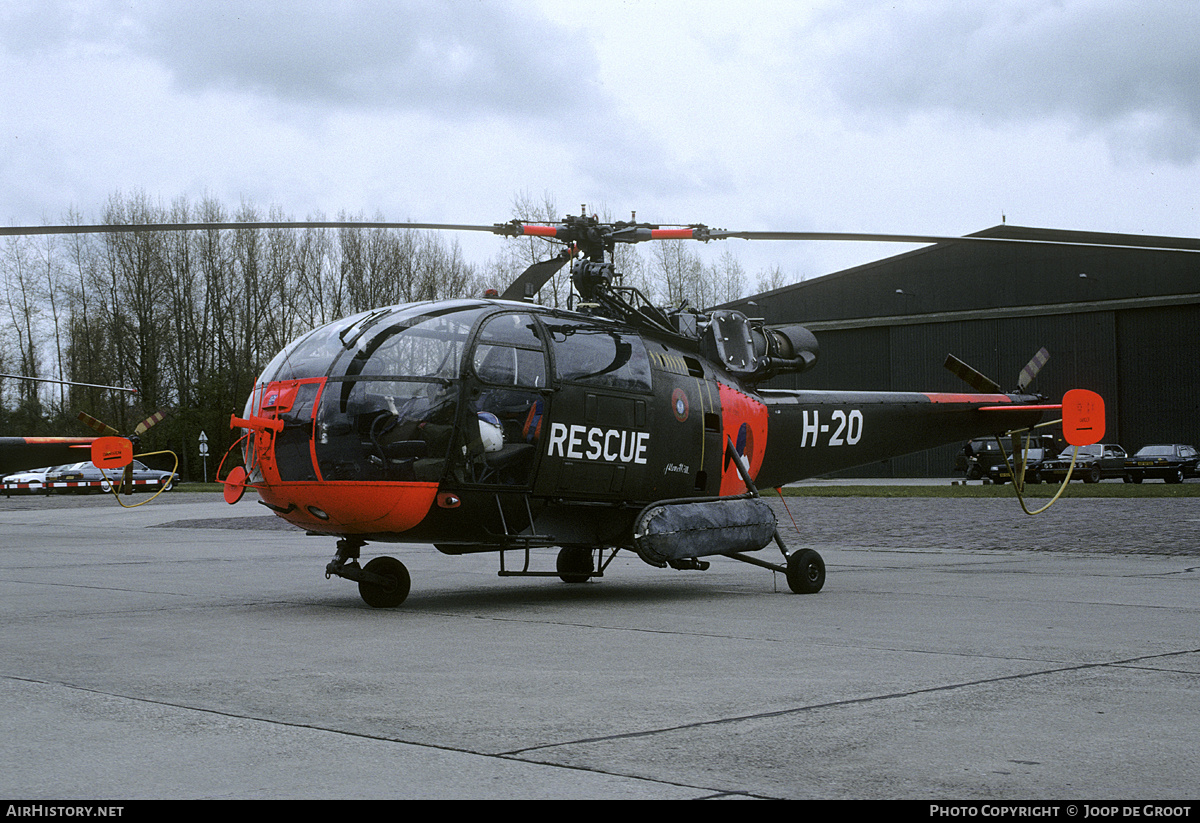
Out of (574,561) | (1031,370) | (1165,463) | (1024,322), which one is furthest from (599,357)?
(1024,322)

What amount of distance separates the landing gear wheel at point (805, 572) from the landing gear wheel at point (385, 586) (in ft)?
10.8

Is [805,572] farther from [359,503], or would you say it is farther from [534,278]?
[359,503]

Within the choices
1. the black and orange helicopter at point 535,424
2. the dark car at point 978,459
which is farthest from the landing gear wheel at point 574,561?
the dark car at point 978,459

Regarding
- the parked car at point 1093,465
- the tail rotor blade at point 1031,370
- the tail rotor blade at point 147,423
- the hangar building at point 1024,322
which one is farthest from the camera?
the hangar building at point 1024,322

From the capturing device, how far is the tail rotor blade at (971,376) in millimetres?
12719

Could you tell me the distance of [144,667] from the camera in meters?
6.19

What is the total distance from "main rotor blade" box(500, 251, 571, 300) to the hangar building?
101 ft

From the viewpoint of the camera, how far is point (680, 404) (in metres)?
10.4

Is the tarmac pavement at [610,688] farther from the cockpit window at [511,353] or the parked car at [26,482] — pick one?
the parked car at [26,482]

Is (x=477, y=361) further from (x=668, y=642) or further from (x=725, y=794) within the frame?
(x=725, y=794)

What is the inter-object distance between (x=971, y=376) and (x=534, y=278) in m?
5.36

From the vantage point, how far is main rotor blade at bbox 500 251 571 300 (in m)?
10.4

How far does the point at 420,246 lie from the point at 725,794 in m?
56.9

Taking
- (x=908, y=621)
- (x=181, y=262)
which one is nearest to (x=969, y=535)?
(x=908, y=621)
